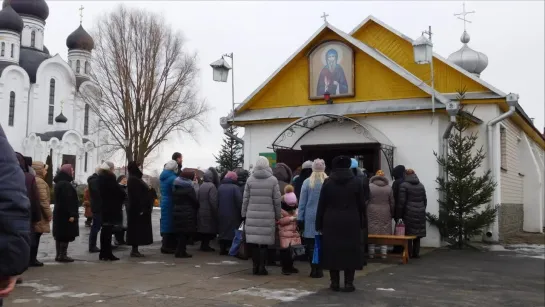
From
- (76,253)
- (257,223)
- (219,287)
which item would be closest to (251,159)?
(76,253)

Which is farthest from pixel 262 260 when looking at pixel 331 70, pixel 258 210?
pixel 331 70

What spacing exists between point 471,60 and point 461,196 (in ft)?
29.0

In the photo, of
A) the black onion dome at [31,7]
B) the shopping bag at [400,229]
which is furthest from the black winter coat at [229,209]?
the black onion dome at [31,7]

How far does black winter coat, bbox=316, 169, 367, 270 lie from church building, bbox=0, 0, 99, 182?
150ft

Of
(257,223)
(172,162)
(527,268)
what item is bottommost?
(527,268)

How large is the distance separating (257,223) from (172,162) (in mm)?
3269

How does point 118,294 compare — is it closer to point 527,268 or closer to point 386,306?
point 386,306

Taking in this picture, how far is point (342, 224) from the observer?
281 inches

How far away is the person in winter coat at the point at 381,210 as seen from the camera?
10344 millimetres

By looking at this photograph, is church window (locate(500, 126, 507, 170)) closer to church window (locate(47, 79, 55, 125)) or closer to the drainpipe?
the drainpipe

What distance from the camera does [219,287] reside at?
7199 mm

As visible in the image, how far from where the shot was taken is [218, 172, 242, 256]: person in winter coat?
34.6 feet

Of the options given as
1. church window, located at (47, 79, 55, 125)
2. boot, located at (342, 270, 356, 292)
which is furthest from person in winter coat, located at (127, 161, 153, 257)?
church window, located at (47, 79, 55, 125)

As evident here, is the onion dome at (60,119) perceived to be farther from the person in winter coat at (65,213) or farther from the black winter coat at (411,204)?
the black winter coat at (411,204)
